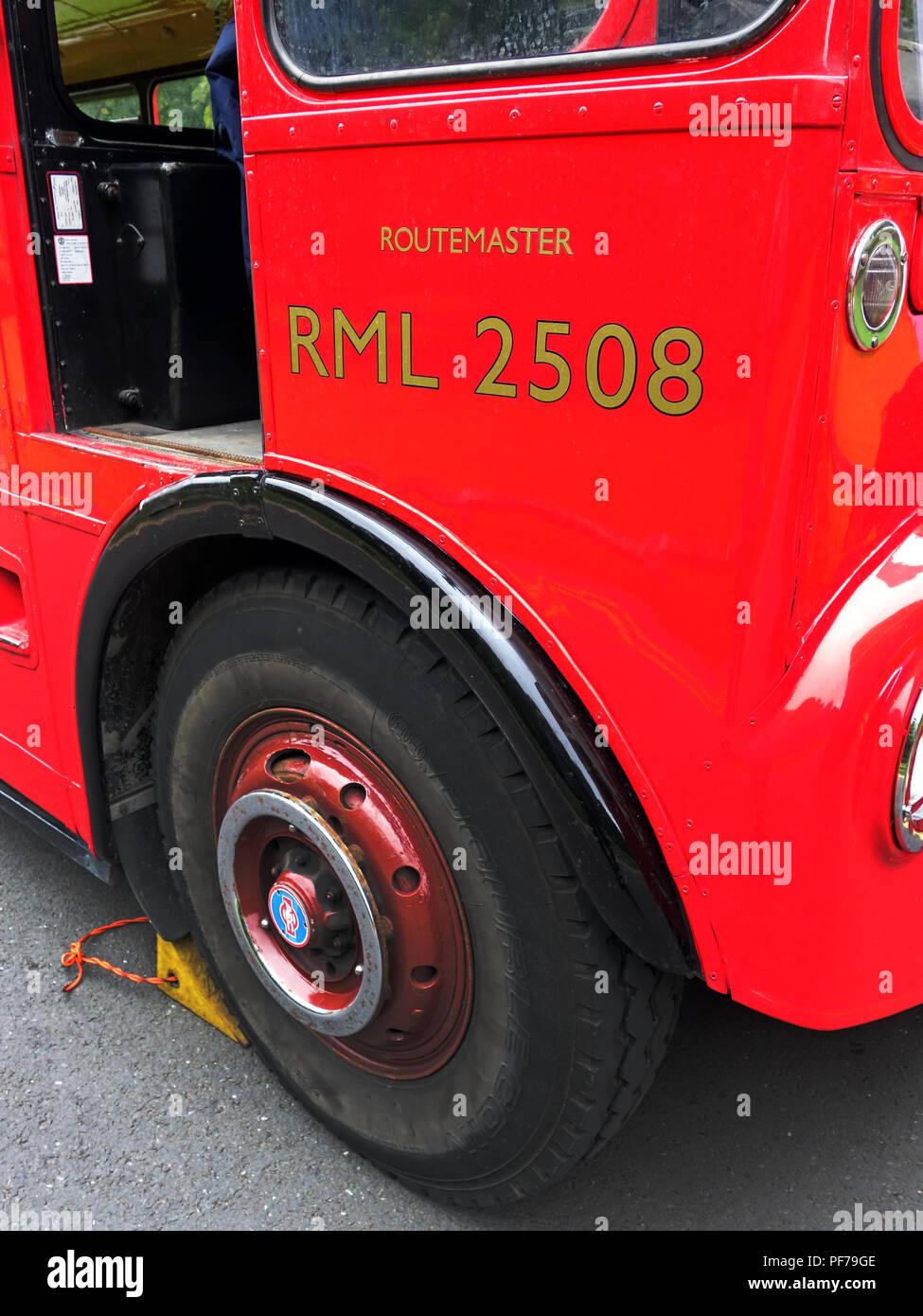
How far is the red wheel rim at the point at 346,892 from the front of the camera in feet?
5.49

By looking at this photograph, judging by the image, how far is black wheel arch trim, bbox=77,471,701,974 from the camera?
1368 millimetres

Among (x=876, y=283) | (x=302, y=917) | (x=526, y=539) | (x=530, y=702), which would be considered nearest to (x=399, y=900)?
(x=302, y=917)

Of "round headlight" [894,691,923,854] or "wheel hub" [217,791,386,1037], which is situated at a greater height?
"round headlight" [894,691,923,854]

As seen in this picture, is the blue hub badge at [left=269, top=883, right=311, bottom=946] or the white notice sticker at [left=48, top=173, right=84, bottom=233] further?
the white notice sticker at [left=48, top=173, right=84, bottom=233]

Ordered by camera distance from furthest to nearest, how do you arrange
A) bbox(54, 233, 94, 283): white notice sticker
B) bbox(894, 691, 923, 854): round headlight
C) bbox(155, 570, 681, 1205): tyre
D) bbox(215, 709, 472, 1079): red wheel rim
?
bbox(54, 233, 94, 283): white notice sticker
bbox(215, 709, 472, 1079): red wheel rim
bbox(155, 570, 681, 1205): tyre
bbox(894, 691, 923, 854): round headlight

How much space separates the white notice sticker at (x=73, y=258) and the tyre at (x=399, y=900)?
755mm

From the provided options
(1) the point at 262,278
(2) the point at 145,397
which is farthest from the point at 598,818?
(2) the point at 145,397

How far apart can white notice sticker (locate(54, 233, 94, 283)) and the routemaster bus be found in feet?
0.04

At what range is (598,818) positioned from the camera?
137 cm

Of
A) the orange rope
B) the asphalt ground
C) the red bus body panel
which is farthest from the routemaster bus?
the orange rope

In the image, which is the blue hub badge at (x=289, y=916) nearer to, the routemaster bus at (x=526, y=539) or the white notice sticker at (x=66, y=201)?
the routemaster bus at (x=526, y=539)

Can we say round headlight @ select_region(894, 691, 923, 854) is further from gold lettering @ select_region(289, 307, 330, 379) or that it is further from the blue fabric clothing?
the blue fabric clothing

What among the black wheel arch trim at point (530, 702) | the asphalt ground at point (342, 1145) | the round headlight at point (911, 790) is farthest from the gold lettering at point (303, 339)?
the asphalt ground at point (342, 1145)

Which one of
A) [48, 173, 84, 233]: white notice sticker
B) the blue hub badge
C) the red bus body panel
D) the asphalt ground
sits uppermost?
[48, 173, 84, 233]: white notice sticker
